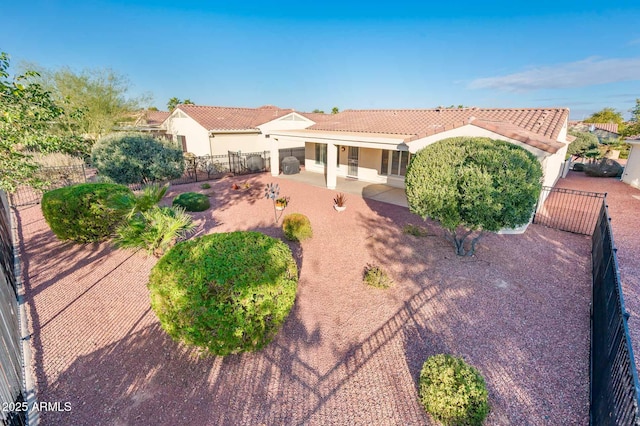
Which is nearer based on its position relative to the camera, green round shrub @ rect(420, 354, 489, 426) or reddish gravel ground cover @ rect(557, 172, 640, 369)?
green round shrub @ rect(420, 354, 489, 426)

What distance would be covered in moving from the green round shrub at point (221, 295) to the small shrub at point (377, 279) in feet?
9.19

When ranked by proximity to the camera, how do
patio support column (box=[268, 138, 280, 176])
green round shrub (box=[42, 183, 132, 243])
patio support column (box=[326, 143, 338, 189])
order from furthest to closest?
patio support column (box=[268, 138, 280, 176]) < patio support column (box=[326, 143, 338, 189]) < green round shrub (box=[42, 183, 132, 243])

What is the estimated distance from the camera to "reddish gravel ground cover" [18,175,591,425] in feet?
13.4

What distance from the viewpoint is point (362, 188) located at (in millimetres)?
16953

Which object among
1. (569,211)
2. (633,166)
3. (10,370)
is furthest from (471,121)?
(633,166)

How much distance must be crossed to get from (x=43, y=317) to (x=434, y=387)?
7.22 m

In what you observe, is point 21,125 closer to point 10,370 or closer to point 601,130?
point 10,370

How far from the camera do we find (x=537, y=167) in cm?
732

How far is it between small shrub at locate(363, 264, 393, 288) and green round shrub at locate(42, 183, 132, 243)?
6881 mm

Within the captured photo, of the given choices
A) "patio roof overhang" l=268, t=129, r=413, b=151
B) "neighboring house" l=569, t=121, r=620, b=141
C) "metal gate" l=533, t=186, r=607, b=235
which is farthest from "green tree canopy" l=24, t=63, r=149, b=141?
"neighboring house" l=569, t=121, r=620, b=141

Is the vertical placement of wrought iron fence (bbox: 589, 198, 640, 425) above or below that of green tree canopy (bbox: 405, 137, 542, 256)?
below

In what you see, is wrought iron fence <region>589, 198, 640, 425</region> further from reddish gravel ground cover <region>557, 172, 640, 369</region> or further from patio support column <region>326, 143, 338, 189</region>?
patio support column <region>326, 143, 338, 189</region>

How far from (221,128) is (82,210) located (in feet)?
47.6

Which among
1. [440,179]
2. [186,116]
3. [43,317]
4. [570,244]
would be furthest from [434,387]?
[186,116]
